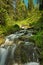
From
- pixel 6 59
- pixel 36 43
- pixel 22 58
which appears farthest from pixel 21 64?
pixel 36 43

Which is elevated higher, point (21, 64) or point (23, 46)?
point (23, 46)

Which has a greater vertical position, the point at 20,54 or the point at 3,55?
the point at 20,54

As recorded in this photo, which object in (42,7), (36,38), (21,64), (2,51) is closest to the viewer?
(21,64)

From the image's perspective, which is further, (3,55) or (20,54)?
(3,55)

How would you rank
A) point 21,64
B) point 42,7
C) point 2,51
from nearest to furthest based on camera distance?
point 21,64 → point 2,51 → point 42,7

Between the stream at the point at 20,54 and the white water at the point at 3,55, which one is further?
the white water at the point at 3,55

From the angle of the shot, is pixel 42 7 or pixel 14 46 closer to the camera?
pixel 14 46

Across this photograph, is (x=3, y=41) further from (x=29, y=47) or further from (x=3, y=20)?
(x=3, y=20)

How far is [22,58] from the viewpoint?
14.4 metres

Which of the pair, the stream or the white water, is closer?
the stream

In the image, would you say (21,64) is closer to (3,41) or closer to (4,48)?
(4,48)

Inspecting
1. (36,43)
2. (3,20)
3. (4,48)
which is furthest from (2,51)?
(3,20)

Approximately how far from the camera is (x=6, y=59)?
48.5 ft

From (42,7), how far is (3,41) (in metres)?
19.9
